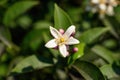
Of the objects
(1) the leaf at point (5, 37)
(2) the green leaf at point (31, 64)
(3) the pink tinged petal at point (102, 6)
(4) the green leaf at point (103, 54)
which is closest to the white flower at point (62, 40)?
(2) the green leaf at point (31, 64)

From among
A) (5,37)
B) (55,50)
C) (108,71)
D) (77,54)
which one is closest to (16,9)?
(5,37)

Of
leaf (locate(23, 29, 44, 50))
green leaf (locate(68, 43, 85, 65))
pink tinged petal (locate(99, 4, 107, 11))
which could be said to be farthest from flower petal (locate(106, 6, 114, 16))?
green leaf (locate(68, 43, 85, 65))

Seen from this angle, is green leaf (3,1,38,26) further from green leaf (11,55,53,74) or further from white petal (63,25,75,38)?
white petal (63,25,75,38)

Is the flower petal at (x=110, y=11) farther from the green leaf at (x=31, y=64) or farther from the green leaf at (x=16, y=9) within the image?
the green leaf at (x=31, y=64)

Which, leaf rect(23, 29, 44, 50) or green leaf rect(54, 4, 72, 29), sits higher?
green leaf rect(54, 4, 72, 29)

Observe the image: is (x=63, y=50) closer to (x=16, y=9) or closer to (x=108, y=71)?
(x=108, y=71)

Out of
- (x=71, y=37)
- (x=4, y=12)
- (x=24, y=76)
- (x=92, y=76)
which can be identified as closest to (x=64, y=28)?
(x=71, y=37)
